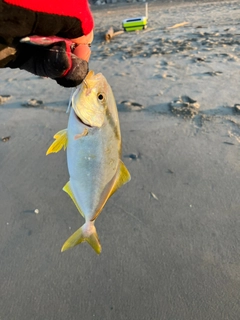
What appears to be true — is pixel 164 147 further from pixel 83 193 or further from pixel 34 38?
pixel 34 38

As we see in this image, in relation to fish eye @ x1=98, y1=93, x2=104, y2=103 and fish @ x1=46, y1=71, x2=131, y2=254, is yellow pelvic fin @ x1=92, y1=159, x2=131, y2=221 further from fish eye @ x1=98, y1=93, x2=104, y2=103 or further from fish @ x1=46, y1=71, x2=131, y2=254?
fish eye @ x1=98, y1=93, x2=104, y2=103

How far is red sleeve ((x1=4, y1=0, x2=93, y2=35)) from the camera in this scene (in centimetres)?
134

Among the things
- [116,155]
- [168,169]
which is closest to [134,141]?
[168,169]

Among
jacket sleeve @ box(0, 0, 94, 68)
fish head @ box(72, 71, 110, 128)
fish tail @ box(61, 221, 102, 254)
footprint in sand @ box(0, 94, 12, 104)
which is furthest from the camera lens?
footprint in sand @ box(0, 94, 12, 104)

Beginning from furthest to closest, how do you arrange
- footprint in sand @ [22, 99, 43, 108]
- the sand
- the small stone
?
footprint in sand @ [22, 99, 43, 108] → the small stone → the sand

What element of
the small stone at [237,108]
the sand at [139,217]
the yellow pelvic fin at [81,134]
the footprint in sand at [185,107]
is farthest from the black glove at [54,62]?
the small stone at [237,108]

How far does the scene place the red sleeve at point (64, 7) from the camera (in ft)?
4.39

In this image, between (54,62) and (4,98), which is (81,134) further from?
(4,98)

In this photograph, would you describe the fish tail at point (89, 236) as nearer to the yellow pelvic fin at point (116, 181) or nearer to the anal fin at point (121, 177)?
the yellow pelvic fin at point (116, 181)

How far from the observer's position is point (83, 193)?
1.92m

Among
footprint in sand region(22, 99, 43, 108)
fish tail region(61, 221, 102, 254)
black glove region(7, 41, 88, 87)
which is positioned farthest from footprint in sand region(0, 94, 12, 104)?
fish tail region(61, 221, 102, 254)

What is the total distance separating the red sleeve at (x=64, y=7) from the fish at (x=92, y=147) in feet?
0.92

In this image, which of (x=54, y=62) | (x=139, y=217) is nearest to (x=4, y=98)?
(x=139, y=217)

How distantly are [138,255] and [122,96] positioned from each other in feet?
10.0
